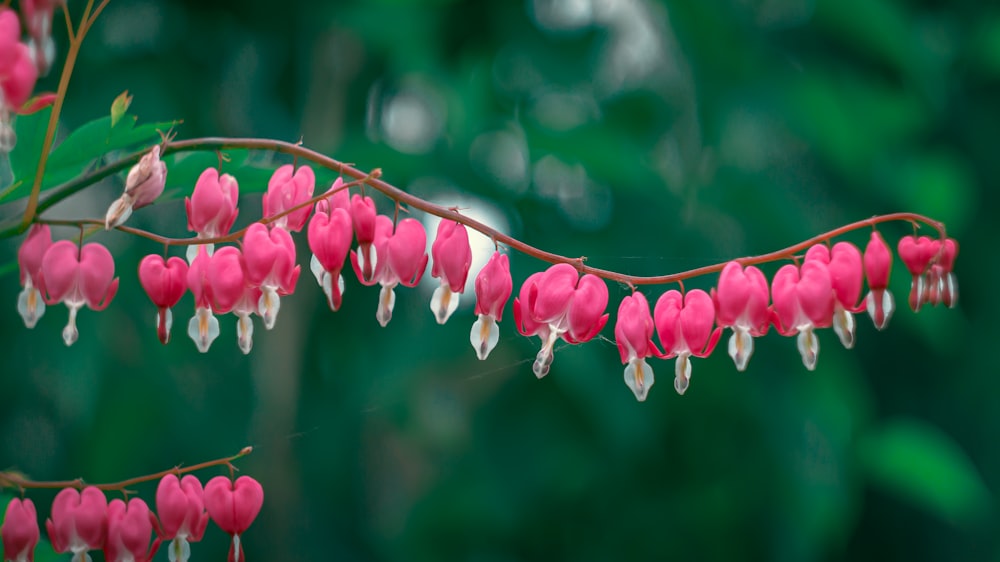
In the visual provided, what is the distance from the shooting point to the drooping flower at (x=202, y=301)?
49 cm

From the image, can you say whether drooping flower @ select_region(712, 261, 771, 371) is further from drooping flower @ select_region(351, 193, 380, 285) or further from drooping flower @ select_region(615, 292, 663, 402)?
drooping flower @ select_region(351, 193, 380, 285)

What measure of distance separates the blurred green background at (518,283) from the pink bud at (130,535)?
1177mm

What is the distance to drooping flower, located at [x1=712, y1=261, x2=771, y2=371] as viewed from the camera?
497mm

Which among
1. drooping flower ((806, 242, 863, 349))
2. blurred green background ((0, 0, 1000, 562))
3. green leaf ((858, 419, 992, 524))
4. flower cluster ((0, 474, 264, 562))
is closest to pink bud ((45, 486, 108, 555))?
flower cluster ((0, 474, 264, 562))

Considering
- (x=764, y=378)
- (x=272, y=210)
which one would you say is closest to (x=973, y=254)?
(x=764, y=378)

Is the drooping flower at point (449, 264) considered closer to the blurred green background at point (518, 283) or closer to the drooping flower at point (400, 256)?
the drooping flower at point (400, 256)

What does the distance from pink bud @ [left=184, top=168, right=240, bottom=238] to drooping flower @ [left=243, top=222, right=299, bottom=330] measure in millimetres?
26

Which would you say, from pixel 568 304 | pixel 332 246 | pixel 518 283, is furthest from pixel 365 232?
pixel 518 283

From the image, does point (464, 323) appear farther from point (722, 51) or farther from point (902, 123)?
point (902, 123)

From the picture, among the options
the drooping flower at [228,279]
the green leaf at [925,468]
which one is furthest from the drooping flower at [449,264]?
the green leaf at [925,468]

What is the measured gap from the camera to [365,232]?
1.54 feet

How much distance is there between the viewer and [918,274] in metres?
0.50

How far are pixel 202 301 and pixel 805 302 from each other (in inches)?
14.0

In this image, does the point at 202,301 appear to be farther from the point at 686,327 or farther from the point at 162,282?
the point at 686,327
